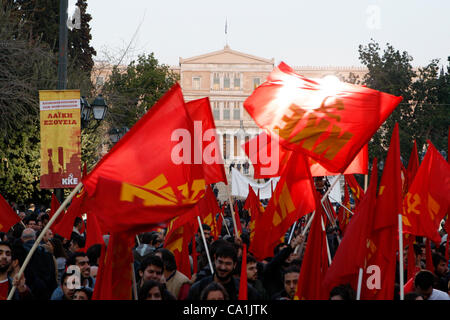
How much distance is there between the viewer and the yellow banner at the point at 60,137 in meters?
10.7

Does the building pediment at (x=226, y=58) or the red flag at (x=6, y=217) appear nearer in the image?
the red flag at (x=6, y=217)

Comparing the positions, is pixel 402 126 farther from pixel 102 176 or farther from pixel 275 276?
pixel 102 176

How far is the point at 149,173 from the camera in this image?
15.7 feet

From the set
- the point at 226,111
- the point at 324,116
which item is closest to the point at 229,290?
the point at 324,116

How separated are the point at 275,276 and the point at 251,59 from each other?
236ft

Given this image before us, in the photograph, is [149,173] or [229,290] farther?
[229,290]

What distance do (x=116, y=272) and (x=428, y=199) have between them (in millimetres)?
4267

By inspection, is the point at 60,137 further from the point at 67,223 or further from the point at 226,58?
the point at 226,58

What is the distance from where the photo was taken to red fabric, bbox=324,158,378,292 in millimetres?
4879

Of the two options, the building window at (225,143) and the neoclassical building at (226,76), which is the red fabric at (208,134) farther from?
the neoclassical building at (226,76)

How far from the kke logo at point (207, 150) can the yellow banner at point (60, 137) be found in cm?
352

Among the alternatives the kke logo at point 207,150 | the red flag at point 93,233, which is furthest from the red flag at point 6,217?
the kke logo at point 207,150

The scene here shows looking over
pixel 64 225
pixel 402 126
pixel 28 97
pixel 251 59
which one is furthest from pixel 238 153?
pixel 64 225
